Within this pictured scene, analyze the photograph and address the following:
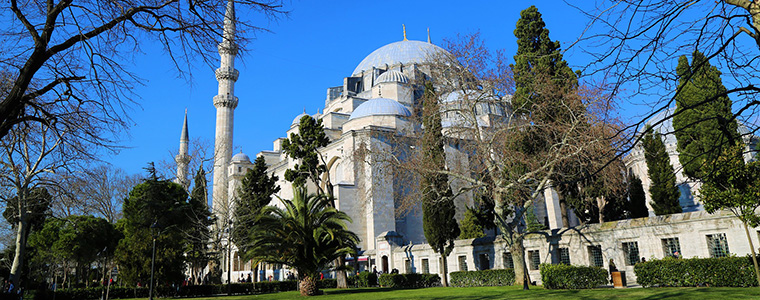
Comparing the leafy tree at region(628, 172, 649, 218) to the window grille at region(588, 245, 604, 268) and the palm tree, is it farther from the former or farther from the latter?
the palm tree

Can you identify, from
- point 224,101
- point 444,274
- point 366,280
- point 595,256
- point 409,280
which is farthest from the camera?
point 224,101

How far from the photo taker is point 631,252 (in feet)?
50.1

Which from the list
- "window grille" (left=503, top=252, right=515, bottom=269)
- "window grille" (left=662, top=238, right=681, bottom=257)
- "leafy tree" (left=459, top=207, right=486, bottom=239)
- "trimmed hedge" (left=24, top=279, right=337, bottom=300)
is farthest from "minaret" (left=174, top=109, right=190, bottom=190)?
"window grille" (left=662, top=238, right=681, bottom=257)

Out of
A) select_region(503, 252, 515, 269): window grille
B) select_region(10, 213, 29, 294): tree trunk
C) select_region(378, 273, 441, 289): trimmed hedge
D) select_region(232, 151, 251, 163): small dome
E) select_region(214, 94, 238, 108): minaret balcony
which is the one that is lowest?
select_region(378, 273, 441, 289): trimmed hedge

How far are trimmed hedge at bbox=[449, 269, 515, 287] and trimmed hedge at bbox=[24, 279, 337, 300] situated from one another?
5.46 m

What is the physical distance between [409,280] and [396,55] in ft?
115

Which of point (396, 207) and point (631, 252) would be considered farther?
point (396, 207)

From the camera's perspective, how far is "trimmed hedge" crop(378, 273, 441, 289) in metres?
20.5

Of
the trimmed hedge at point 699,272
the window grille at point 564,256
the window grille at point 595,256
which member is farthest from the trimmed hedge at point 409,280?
the trimmed hedge at point 699,272

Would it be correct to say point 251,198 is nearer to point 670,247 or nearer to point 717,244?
point 670,247

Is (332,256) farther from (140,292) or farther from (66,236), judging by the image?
(66,236)

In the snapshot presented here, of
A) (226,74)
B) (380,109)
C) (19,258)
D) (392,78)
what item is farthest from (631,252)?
(226,74)

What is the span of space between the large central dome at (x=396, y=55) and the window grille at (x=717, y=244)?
38.1 metres

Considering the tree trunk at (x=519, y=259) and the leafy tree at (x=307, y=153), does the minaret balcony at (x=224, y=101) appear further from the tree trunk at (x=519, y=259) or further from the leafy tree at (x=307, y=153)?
the tree trunk at (x=519, y=259)
